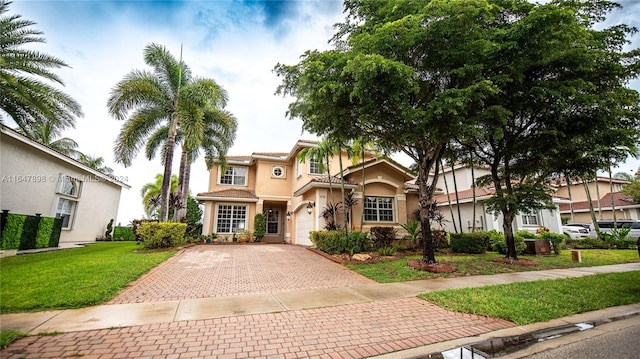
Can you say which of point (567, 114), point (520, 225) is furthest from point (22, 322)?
point (520, 225)

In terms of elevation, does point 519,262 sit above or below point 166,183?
below

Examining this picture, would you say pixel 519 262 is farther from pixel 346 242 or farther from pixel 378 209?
pixel 378 209

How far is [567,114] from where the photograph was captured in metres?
10.2

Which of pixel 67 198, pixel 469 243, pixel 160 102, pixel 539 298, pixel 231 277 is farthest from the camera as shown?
pixel 160 102

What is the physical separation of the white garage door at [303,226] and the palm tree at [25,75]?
12411 millimetres

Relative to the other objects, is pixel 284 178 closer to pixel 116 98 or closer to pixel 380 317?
pixel 116 98

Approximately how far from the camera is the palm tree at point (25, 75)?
9.30m

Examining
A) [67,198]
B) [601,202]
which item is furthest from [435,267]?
[601,202]

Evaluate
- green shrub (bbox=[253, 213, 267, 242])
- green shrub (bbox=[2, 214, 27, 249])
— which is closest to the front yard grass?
green shrub (bbox=[253, 213, 267, 242])

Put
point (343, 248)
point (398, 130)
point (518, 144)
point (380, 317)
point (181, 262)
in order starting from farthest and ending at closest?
point (343, 248) < point (518, 144) < point (181, 262) < point (398, 130) < point (380, 317)

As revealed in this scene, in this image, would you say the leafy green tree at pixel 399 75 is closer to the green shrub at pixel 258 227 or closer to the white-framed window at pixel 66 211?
the green shrub at pixel 258 227

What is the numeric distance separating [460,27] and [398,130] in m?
3.36

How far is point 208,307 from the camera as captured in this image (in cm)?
515

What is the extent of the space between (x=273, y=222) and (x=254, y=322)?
58.9 ft
